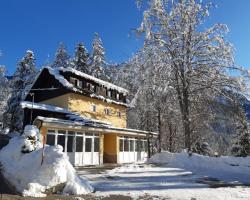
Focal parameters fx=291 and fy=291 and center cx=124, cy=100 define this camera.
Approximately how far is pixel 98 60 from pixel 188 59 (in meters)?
25.0

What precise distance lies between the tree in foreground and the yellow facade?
7.35 m

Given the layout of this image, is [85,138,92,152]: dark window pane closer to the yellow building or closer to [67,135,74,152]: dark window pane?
the yellow building

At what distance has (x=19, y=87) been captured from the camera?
36.8 metres

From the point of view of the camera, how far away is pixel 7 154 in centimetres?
1122

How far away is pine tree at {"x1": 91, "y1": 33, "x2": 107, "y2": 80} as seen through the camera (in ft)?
151

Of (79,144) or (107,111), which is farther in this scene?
(107,111)

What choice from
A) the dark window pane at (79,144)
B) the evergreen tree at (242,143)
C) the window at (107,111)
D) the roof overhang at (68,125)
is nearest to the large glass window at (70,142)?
the roof overhang at (68,125)

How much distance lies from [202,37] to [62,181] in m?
18.6

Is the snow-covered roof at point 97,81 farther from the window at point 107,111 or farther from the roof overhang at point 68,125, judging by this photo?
the roof overhang at point 68,125

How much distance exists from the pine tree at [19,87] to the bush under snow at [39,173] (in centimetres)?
2292

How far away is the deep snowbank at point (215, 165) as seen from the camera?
17.4m

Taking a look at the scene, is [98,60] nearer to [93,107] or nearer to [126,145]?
[93,107]

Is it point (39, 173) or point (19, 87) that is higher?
point (19, 87)

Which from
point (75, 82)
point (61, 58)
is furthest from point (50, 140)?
point (61, 58)
